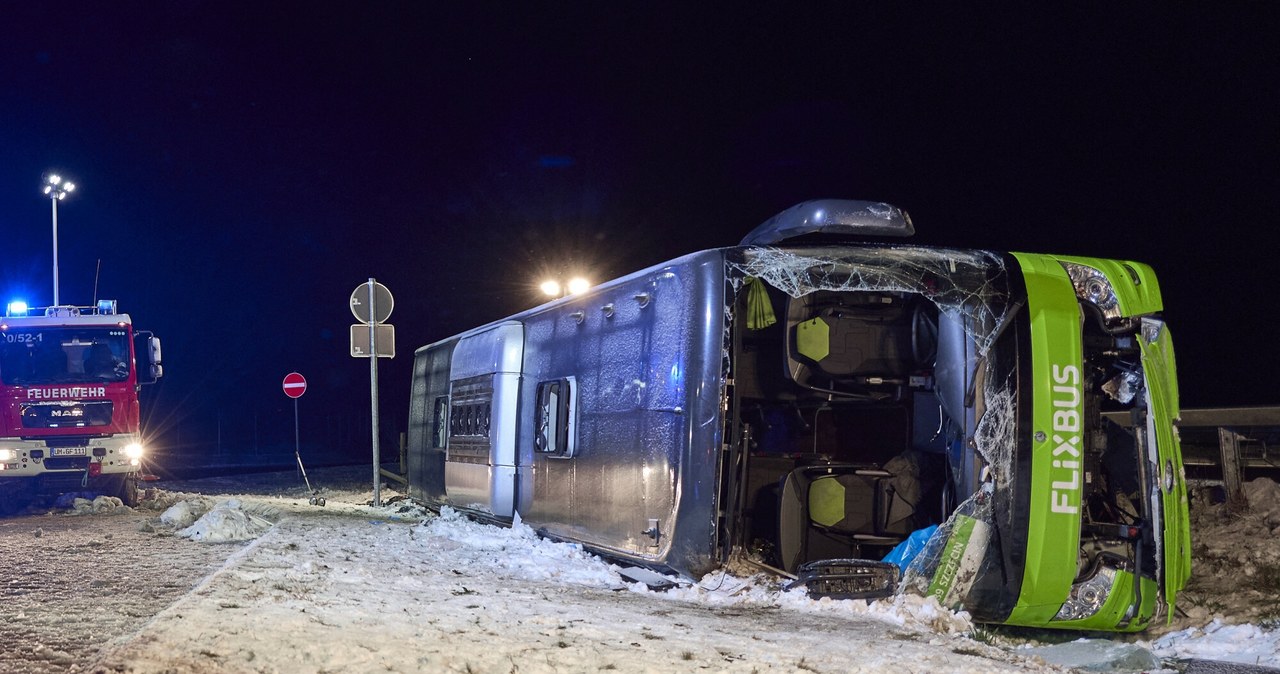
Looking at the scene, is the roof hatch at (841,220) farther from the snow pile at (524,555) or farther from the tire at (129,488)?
the tire at (129,488)

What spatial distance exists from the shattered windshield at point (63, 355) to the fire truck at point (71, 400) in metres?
0.01

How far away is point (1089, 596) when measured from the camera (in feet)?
22.9

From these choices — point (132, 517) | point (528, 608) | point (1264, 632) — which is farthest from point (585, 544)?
point (132, 517)

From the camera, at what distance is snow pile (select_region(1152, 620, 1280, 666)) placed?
639 centimetres

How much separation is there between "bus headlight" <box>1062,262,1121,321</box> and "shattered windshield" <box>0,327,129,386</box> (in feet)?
46.8

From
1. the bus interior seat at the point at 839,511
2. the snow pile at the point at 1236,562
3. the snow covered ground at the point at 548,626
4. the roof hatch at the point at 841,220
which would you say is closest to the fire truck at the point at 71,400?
the snow covered ground at the point at 548,626

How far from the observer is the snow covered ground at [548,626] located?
5091 mm

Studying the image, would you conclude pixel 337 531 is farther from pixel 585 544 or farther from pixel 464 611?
pixel 464 611

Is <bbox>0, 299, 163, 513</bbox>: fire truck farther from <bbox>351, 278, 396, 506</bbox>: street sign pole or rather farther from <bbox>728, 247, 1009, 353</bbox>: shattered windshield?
<bbox>728, 247, 1009, 353</bbox>: shattered windshield

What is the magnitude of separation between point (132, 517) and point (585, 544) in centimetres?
850

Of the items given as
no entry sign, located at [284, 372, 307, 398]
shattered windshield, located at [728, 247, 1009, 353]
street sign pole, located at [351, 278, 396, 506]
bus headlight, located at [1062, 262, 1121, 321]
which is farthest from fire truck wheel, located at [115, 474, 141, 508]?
bus headlight, located at [1062, 262, 1121, 321]

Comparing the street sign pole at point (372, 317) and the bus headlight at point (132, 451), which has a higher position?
the street sign pole at point (372, 317)

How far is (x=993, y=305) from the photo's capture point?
7.21 m

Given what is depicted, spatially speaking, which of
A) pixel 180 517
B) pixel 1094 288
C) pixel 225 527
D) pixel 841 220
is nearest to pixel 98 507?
pixel 180 517
